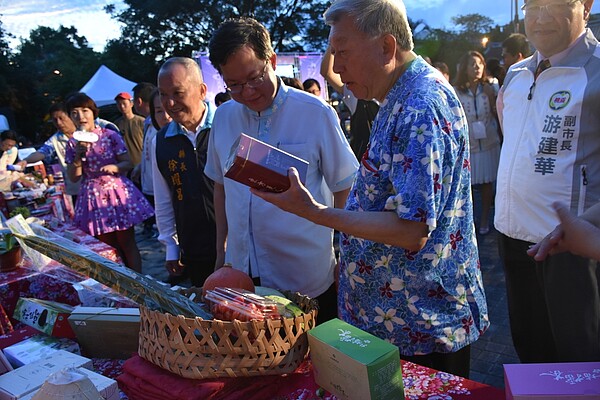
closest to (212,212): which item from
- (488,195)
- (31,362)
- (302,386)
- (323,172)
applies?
(323,172)

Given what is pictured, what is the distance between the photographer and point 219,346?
112 centimetres

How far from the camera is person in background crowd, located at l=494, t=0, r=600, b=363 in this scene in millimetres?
1911

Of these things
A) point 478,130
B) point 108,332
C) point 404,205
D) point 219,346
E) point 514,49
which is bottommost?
point 478,130

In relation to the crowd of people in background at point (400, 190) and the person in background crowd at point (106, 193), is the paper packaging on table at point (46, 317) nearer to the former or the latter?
the crowd of people in background at point (400, 190)

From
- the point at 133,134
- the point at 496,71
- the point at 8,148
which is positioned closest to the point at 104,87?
the point at 8,148

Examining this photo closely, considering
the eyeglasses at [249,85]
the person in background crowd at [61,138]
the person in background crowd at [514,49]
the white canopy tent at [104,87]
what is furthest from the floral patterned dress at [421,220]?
the white canopy tent at [104,87]

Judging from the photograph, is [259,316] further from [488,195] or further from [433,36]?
[433,36]

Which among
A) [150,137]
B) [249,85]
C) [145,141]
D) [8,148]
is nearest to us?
[249,85]

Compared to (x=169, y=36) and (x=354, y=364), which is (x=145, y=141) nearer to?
(x=354, y=364)

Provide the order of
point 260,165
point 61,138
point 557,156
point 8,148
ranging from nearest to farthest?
point 260,165, point 557,156, point 61,138, point 8,148

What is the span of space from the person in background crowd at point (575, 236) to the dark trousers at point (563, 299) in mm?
649

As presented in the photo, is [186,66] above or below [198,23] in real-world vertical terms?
below

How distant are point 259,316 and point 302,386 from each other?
239 mm

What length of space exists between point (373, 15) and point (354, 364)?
92 centimetres
